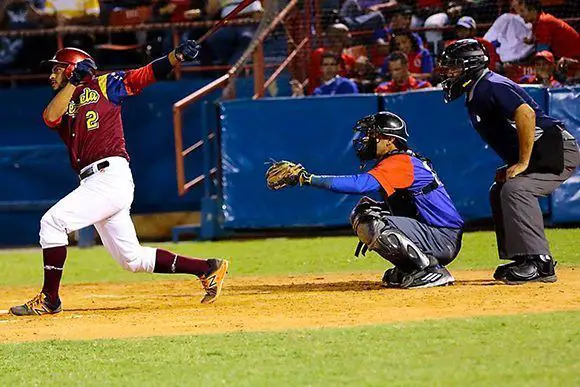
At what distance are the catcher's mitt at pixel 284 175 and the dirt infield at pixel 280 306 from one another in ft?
2.76

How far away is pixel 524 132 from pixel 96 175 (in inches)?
120

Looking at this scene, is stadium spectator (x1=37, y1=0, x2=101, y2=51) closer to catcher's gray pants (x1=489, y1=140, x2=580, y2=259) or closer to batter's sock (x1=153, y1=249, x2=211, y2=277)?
batter's sock (x1=153, y1=249, x2=211, y2=277)

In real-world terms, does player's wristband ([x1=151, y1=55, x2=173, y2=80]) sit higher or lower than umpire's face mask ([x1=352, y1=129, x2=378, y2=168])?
higher

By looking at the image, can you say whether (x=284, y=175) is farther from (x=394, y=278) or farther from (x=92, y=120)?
(x=92, y=120)

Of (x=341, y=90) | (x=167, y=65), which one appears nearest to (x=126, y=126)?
(x=341, y=90)

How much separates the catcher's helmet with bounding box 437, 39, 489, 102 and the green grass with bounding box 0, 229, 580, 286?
2.33 meters

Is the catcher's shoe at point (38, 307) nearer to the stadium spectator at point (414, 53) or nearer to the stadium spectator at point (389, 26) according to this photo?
the stadium spectator at point (414, 53)

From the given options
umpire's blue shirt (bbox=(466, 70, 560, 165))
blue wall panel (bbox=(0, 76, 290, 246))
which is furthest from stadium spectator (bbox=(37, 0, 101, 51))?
umpire's blue shirt (bbox=(466, 70, 560, 165))

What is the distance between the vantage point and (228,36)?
50.9 ft

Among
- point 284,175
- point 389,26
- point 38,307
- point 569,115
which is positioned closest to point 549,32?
point 569,115

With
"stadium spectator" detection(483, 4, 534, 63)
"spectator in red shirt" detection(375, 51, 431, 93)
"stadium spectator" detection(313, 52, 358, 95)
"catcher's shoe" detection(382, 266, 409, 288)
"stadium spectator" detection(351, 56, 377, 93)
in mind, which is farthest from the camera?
"stadium spectator" detection(351, 56, 377, 93)

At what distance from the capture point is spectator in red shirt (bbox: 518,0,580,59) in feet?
43.4

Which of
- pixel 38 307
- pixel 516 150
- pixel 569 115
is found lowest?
pixel 38 307

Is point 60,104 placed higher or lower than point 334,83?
higher
